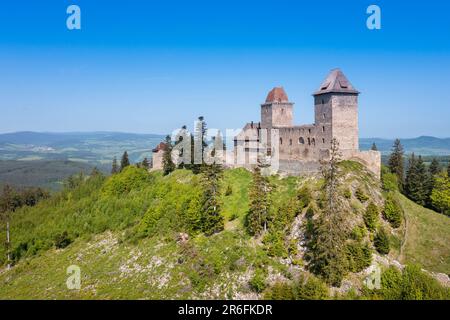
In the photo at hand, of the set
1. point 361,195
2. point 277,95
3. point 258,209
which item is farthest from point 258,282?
point 277,95

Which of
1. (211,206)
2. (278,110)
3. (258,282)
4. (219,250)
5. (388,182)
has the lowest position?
(258,282)

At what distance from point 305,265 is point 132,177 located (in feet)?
149

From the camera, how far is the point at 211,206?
57250mm

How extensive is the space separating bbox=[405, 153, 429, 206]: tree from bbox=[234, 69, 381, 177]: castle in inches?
469

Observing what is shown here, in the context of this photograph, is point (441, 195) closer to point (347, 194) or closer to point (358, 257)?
point (347, 194)

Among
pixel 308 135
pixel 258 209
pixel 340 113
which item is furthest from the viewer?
pixel 308 135

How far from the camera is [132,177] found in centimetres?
8262

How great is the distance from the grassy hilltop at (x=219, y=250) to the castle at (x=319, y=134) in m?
2.71

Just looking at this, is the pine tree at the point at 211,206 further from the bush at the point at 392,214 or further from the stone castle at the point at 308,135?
the bush at the point at 392,214

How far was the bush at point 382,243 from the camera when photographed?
47875mm

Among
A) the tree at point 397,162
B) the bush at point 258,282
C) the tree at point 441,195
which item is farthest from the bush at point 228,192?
the tree at point 397,162

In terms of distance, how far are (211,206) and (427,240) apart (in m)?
27.7
